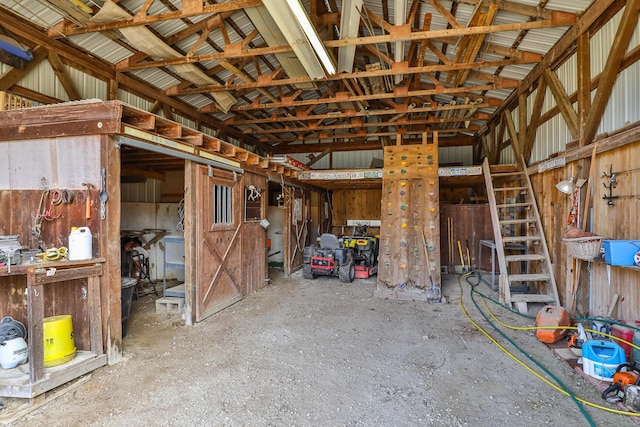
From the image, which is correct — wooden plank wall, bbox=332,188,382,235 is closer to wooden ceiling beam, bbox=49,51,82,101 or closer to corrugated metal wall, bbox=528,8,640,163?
corrugated metal wall, bbox=528,8,640,163

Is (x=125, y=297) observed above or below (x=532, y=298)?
above

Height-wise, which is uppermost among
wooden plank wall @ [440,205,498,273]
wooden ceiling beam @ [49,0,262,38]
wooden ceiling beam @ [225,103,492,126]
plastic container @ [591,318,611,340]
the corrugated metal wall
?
wooden ceiling beam @ [49,0,262,38]

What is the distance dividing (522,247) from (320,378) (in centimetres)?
515

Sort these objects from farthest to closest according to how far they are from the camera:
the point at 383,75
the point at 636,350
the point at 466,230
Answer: the point at 466,230
the point at 383,75
the point at 636,350

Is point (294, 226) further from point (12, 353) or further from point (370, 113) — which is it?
point (12, 353)

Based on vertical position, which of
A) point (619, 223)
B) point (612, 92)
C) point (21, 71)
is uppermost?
point (21, 71)

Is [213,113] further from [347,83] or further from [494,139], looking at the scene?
[494,139]

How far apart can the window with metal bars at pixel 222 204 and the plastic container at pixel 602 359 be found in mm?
4923

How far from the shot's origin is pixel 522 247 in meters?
6.05

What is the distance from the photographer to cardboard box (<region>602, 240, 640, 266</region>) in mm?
2935

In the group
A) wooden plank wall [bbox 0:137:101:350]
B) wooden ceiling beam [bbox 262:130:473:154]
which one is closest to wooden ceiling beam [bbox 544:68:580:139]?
wooden ceiling beam [bbox 262:130:473:154]

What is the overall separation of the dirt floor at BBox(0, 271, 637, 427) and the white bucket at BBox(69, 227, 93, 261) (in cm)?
118

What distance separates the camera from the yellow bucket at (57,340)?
2801 millimetres

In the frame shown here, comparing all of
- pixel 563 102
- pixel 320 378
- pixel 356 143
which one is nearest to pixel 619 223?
pixel 563 102
